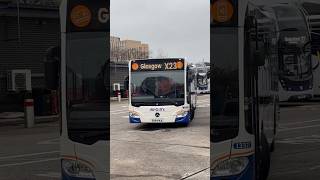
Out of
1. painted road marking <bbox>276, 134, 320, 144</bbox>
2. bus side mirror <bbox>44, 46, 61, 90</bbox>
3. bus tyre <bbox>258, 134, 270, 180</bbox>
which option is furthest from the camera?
painted road marking <bbox>276, 134, 320, 144</bbox>

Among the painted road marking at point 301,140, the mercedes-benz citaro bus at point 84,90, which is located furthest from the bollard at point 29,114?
the mercedes-benz citaro bus at point 84,90

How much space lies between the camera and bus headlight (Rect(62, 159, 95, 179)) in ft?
18.3

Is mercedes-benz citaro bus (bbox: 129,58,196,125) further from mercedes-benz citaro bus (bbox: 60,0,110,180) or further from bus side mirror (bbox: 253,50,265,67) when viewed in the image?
mercedes-benz citaro bus (bbox: 60,0,110,180)

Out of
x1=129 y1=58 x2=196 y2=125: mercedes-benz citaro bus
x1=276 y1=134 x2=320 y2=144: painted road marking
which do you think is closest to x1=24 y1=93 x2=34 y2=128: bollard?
x1=129 y1=58 x2=196 y2=125: mercedes-benz citaro bus

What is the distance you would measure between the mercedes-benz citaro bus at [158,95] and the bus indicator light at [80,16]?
14751 millimetres

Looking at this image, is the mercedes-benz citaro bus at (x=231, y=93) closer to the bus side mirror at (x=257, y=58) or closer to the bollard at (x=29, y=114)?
the bus side mirror at (x=257, y=58)

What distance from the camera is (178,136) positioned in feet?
52.6

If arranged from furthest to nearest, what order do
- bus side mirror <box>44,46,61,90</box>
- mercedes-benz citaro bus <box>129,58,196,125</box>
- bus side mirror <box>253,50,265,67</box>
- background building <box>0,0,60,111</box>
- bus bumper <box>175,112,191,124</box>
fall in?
background building <box>0,0,60,111</box> < mercedes-benz citaro bus <box>129,58,196,125</box> < bus bumper <box>175,112,191,124</box> < bus side mirror <box>253,50,265,67</box> < bus side mirror <box>44,46,61,90</box>

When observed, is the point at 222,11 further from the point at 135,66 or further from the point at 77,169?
the point at 135,66

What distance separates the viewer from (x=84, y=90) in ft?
18.5

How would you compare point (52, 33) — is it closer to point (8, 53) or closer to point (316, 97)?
point (8, 53)

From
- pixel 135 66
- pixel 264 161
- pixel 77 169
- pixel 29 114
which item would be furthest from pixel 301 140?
pixel 29 114

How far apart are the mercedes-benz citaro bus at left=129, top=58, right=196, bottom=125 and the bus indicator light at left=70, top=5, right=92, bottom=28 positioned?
1475 cm

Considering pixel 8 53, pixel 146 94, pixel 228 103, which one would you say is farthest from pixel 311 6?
pixel 8 53
